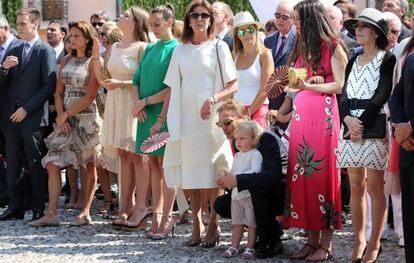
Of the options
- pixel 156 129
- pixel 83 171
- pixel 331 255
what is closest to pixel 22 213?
pixel 83 171

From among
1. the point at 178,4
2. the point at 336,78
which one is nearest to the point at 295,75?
the point at 336,78

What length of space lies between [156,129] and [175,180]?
0.51m

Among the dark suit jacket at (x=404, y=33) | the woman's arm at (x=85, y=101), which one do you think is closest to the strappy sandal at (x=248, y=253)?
the woman's arm at (x=85, y=101)

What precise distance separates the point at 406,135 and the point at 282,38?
3332 millimetres

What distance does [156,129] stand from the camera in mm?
7945

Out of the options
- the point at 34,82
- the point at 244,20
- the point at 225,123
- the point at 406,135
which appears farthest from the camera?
the point at 34,82

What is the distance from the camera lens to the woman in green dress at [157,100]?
8039 mm

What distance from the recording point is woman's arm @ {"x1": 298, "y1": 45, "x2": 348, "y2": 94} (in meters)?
6.83

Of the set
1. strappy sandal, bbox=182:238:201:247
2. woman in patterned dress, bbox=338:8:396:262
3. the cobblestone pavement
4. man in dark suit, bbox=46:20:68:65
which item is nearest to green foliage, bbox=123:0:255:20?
man in dark suit, bbox=46:20:68:65

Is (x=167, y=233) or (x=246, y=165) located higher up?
(x=246, y=165)

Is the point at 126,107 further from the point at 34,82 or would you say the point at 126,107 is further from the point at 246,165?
the point at 246,165

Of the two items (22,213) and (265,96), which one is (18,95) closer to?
(22,213)

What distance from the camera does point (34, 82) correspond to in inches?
361

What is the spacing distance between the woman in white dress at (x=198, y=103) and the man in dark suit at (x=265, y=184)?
25 centimetres
